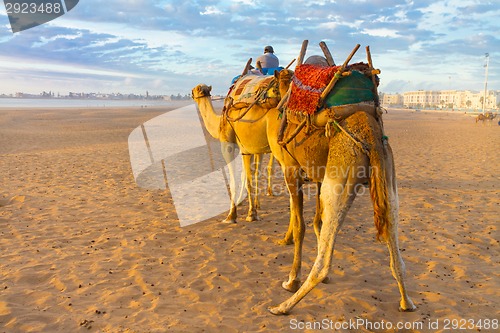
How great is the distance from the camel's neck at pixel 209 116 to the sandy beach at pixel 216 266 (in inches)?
76.2

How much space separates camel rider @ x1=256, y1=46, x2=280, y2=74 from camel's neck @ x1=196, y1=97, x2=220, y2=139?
4.61ft

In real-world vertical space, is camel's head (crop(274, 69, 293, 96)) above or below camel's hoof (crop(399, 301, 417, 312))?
above

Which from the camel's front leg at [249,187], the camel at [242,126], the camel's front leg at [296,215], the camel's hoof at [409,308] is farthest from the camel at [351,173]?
the camel's front leg at [249,187]

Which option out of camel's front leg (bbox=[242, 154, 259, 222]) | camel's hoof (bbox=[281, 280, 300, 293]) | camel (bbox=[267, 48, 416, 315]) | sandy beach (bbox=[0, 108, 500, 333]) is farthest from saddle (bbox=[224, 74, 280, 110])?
camel's hoof (bbox=[281, 280, 300, 293])

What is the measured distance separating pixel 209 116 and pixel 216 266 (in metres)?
3.67

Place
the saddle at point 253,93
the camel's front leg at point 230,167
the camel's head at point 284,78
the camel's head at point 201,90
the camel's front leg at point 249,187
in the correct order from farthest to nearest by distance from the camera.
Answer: the camel's head at point 201,90 → the camel's front leg at point 230,167 → the camel's front leg at point 249,187 → the saddle at point 253,93 → the camel's head at point 284,78

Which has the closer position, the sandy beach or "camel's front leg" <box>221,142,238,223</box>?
the sandy beach

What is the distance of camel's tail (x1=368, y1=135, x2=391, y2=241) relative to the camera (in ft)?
13.4

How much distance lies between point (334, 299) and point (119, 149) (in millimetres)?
17078

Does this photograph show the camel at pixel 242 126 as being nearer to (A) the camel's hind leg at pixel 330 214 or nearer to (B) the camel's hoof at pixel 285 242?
(B) the camel's hoof at pixel 285 242

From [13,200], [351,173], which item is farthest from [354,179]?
[13,200]

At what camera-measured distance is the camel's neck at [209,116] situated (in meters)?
8.41

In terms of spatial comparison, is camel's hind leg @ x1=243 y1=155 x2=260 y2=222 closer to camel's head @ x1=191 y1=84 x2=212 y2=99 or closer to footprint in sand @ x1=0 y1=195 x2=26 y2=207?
camel's head @ x1=191 y1=84 x2=212 y2=99

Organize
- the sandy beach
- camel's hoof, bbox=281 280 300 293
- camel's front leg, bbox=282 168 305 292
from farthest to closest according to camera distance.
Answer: camel's hoof, bbox=281 280 300 293, camel's front leg, bbox=282 168 305 292, the sandy beach
